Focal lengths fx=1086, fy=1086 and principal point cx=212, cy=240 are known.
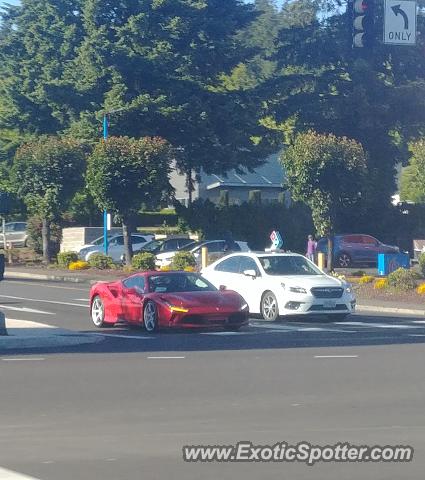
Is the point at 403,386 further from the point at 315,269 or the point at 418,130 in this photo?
the point at 418,130

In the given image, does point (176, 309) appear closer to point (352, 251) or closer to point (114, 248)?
point (352, 251)

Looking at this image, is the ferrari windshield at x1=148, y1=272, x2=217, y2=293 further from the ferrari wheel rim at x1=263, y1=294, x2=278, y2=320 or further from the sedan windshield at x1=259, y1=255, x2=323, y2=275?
the sedan windshield at x1=259, y1=255, x2=323, y2=275

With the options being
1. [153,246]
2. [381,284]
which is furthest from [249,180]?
[381,284]

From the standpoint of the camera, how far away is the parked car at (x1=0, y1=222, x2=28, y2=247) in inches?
2525

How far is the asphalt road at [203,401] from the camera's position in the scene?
30.7ft

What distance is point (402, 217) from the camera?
62.5 meters

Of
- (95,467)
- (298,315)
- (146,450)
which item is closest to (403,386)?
(146,450)

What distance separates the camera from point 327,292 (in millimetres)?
24344

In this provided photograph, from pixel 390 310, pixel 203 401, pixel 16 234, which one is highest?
pixel 16 234

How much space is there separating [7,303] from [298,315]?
9.63 metres

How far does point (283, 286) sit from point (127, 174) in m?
22.9

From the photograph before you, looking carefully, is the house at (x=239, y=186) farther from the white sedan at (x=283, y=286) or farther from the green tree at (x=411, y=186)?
the white sedan at (x=283, y=286)

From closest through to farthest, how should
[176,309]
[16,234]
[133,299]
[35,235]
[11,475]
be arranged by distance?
[11,475]
[176,309]
[133,299]
[35,235]
[16,234]

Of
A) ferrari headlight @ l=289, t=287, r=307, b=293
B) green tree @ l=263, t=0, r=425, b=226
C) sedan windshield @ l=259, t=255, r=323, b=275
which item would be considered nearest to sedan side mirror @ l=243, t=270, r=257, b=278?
sedan windshield @ l=259, t=255, r=323, b=275
